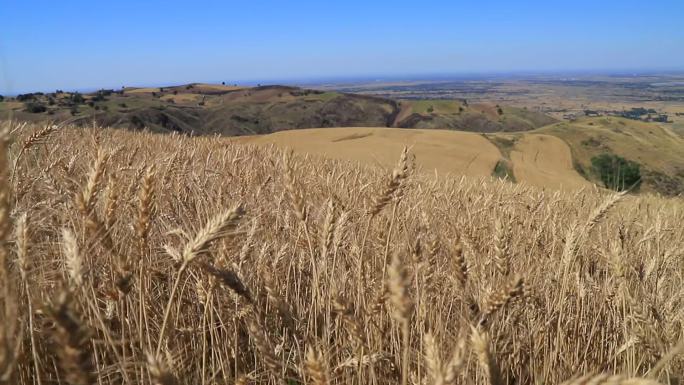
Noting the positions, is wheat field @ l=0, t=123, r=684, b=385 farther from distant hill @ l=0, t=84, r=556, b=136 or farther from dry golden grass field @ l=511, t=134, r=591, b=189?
distant hill @ l=0, t=84, r=556, b=136

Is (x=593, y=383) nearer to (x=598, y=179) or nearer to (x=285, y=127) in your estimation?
(x=598, y=179)

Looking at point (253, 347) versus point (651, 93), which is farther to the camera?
point (651, 93)

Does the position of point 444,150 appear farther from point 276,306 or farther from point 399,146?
point 276,306

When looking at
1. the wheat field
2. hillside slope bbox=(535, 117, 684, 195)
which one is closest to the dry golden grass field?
hillside slope bbox=(535, 117, 684, 195)

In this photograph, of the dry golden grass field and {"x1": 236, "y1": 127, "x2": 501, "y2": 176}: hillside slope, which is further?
the dry golden grass field

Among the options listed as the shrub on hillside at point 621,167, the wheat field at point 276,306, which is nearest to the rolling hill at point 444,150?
the shrub on hillside at point 621,167

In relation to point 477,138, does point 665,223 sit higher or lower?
higher

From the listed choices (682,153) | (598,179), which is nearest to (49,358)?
(598,179)

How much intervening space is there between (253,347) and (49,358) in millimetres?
630

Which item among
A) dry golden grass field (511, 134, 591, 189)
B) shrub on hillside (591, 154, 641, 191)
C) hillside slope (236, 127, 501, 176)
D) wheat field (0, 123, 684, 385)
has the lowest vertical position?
shrub on hillside (591, 154, 641, 191)

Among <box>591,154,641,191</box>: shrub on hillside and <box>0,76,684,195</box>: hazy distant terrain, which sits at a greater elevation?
<box>0,76,684,195</box>: hazy distant terrain

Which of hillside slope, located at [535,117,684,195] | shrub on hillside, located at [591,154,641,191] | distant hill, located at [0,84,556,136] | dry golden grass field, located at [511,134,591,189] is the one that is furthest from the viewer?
distant hill, located at [0,84,556,136]

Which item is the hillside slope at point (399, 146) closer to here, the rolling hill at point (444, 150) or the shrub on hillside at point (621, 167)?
the rolling hill at point (444, 150)

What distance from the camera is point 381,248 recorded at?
225 centimetres
